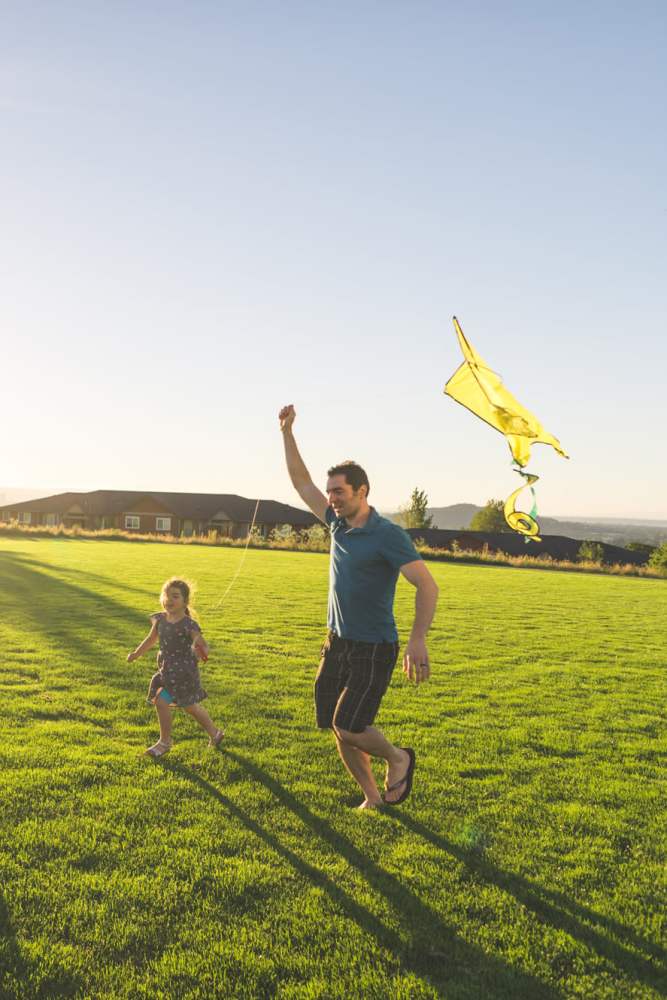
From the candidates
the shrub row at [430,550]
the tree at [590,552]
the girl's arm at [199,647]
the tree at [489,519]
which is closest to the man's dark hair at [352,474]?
the girl's arm at [199,647]

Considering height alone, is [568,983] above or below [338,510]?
below

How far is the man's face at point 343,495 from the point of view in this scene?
15.0 feet

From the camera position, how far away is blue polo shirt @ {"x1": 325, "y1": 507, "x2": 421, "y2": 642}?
14.7 feet

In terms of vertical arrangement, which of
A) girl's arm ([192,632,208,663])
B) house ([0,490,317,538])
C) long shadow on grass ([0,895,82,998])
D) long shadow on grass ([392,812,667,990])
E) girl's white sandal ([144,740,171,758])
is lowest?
long shadow on grass ([0,895,82,998])

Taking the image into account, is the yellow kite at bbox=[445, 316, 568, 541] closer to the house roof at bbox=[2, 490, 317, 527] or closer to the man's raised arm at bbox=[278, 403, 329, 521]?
the man's raised arm at bbox=[278, 403, 329, 521]

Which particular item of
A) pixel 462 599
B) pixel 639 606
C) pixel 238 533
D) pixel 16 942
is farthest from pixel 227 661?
pixel 238 533

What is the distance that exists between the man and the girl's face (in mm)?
1677

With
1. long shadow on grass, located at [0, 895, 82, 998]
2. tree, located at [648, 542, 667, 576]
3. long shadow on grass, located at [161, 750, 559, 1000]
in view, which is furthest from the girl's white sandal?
tree, located at [648, 542, 667, 576]

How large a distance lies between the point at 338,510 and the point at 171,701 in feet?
8.10

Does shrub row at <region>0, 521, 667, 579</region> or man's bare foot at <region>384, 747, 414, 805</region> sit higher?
shrub row at <region>0, 521, 667, 579</region>

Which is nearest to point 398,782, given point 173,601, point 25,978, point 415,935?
point 415,935

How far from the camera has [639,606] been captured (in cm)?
2247

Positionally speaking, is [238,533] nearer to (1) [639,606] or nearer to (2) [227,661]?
(1) [639,606]

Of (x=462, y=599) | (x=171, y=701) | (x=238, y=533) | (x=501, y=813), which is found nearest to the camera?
(x=501, y=813)
